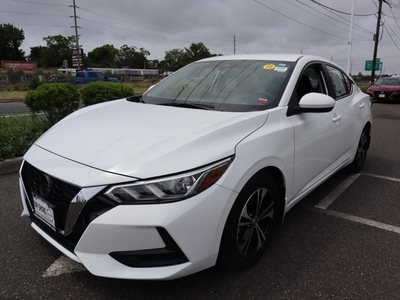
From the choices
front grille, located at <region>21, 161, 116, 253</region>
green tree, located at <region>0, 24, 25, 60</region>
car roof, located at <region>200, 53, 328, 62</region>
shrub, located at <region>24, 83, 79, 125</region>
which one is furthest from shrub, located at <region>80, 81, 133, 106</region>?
green tree, located at <region>0, 24, 25, 60</region>

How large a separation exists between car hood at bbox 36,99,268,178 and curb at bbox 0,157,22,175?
2.28 metres

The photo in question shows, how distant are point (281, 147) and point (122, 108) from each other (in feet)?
4.87

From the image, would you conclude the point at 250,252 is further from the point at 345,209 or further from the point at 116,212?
the point at 345,209

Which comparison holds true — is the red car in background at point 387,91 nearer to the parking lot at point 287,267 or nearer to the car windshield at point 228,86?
the parking lot at point 287,267

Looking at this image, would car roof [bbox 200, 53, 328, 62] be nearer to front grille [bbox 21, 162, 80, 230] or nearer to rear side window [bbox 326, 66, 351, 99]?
rear side window [bbox 326, 66, 351, 99]

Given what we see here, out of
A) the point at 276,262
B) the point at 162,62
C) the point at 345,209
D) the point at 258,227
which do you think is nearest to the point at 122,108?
the point at 258,227

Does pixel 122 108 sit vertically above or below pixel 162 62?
below

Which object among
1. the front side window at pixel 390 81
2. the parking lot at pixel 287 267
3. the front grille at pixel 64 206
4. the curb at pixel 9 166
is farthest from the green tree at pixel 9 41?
the front grille at pixel 64 206

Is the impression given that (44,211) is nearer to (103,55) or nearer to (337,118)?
(337,118)

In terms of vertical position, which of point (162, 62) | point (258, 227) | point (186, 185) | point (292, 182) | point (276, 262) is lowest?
point (276, 262)

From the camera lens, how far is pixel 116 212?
1808 mm

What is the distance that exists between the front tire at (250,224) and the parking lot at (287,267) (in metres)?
0.14

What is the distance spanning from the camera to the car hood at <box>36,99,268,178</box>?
1.92 meters

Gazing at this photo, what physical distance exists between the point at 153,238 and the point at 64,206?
23.3 inches
